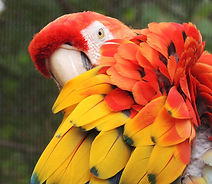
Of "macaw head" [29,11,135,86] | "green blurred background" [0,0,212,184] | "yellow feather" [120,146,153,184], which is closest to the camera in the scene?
"yellow feather" [120,146,153,184]

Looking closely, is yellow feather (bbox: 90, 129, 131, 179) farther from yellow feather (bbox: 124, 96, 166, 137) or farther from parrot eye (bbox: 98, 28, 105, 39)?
parrot eye (bbox: 98, 28, 105, 39)

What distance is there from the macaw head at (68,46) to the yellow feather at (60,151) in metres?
0.13

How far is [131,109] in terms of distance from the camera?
0.71m

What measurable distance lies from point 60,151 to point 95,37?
28 cm

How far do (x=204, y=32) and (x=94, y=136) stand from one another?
1161 millimetres

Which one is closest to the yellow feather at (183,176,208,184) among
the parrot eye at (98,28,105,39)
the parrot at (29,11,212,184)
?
the parrot at (29,11,212,184)

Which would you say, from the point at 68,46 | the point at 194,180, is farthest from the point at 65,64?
the point at 194,180

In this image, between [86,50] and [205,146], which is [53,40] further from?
[205,146]

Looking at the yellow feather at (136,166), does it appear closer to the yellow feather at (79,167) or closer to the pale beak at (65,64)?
the yellow feather at (79,167)

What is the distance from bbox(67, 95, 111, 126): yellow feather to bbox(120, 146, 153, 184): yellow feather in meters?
0.09

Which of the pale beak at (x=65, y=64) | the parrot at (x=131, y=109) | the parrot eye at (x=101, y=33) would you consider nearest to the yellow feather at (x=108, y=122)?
the parrot at (x=131, y=109)

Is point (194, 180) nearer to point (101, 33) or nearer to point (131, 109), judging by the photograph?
point (131, 109)

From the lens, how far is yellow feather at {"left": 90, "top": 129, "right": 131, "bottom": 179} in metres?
0.68

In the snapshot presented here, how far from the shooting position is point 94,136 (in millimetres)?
721
